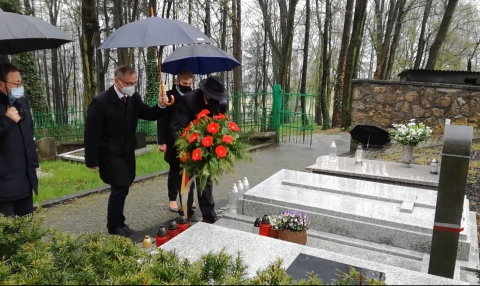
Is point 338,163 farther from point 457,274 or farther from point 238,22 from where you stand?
point 238,22

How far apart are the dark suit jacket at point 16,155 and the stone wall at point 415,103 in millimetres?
9351

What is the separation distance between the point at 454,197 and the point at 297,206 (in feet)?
6.25

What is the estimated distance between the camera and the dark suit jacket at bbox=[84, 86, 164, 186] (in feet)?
12.2

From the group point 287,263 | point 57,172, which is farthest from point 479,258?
point 57,172

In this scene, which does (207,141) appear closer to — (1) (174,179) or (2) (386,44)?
(1) (174,179)

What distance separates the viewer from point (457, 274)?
2.89 metres

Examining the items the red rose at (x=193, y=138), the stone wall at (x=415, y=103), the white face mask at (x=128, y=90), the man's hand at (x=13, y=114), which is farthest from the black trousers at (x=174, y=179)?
the stone wall at (x=415, y=103)

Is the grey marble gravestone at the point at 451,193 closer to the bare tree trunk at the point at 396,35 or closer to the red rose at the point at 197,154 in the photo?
the red rose at the point at 197,154

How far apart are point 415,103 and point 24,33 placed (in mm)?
9869

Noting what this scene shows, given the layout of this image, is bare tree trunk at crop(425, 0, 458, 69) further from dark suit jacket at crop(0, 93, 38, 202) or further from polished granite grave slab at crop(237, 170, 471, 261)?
dark suit jacket at crop(0, 93, 38, 202)

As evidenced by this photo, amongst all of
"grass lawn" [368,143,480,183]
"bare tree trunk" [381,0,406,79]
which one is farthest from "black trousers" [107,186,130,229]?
"bare tree trunk" [381,0,406,79]

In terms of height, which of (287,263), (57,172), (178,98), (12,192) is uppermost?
(178,98)

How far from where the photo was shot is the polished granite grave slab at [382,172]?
5.30 meters

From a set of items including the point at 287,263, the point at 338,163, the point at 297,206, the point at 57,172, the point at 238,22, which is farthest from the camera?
the point at 238,22
